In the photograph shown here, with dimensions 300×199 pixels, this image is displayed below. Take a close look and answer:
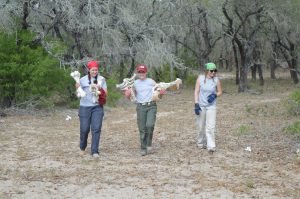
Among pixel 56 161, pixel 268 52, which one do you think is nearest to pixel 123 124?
pixel 56 161

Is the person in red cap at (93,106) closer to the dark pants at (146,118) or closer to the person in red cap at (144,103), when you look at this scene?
the person in red cap at (144,103)

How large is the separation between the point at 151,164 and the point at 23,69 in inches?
298

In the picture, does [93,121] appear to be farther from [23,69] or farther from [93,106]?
[23,69]

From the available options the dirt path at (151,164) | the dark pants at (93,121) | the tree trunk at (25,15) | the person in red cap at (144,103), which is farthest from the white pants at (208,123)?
the tree trunk at (25,15)

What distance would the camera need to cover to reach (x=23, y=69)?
14320 millimetres

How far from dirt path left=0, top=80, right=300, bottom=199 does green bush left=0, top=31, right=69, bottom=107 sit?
1726mm

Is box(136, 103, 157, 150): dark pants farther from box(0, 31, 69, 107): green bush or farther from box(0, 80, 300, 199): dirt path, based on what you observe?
box(0, 31, 69, 107): green bush

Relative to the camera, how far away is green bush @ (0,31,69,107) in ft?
46.8

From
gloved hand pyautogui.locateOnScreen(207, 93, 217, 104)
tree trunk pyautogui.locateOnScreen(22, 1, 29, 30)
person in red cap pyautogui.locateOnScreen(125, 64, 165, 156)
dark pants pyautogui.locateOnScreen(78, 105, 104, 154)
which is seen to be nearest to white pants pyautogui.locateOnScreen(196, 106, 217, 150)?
gloved hand pyautogui.locateOnScreen(207, 93, 217, 104)

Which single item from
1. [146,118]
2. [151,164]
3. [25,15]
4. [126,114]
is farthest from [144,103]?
[25,15]

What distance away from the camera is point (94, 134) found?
27.6 feet

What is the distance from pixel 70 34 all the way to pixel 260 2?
9.71 m

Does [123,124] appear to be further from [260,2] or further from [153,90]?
[260,2]

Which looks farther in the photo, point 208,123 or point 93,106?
point 208,123
